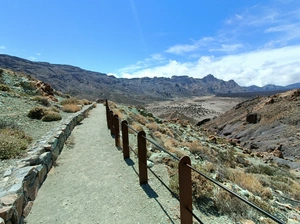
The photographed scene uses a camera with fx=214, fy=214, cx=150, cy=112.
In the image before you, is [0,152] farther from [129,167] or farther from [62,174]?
[129,167]

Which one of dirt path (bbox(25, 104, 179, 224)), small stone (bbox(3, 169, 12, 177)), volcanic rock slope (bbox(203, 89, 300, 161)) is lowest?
volcanic rock slope (bbox(203, 89, 300, 161))

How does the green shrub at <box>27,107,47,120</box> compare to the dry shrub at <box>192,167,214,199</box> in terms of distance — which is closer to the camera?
the dry shrub at <box>192,167,214,199</box>

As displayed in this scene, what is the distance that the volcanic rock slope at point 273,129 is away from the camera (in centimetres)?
2477

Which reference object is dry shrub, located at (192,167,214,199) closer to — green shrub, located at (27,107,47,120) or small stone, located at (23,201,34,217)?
small stone, located at (23,201,34,217)

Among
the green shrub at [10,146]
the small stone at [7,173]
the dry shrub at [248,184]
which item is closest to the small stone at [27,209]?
the small stone at [7,173]

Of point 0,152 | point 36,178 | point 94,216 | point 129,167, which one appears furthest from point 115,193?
point 0,152

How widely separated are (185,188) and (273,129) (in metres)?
32.0

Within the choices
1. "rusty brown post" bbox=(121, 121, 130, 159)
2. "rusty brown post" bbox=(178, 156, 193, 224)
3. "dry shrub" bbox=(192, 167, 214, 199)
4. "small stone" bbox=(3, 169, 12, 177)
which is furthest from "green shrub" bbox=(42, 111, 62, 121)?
"rusty brown post" bbox=(178, 156, 193, 224)

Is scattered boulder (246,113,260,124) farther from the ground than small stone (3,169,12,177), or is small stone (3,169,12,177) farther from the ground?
small stone (3,169,12,177)

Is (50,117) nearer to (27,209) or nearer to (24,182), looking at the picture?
(24,182)

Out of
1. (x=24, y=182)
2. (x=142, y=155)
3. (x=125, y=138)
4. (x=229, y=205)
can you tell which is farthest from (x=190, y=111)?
(x=24, y=182)

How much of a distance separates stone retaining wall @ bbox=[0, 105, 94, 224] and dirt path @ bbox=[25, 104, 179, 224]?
224 mm

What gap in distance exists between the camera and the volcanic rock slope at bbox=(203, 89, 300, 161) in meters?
24.8

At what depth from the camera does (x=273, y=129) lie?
100 feet
